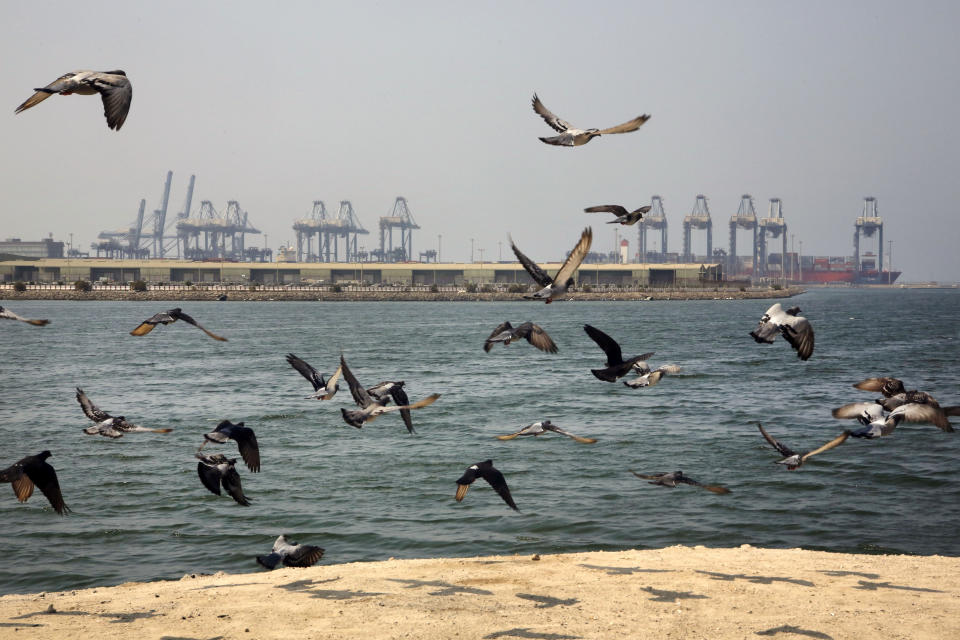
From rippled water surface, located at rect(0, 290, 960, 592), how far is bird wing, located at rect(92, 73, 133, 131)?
331 inches

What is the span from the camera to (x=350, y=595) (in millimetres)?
10711

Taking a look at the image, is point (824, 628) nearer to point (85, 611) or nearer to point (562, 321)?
point (85, 611)

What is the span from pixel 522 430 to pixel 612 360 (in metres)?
1.27

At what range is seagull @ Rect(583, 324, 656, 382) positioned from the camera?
8781 millimetres

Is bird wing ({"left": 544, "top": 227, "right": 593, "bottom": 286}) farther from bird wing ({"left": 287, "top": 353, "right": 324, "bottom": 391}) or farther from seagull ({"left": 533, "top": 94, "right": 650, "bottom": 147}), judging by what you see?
bird wing ({"left": 287, "top": 353, "right": 324, "bottom": 391})

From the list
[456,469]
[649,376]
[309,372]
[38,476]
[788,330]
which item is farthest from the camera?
[456,469]

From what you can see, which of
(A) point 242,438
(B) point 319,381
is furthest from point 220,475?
(B) point 319,381

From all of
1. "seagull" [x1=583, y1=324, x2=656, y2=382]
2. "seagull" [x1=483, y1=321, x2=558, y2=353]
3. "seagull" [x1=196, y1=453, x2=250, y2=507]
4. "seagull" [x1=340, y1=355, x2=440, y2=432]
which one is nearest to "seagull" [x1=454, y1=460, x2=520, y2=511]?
"seagull" [x1=340, y1=355, x2=440, y2=432]

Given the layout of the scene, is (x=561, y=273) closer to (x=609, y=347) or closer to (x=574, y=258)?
(x=574, y=258)

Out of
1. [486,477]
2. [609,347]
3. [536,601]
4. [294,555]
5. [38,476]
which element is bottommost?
[536,601]

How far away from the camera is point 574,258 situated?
322 inches

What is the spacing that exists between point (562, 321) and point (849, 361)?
179 feet

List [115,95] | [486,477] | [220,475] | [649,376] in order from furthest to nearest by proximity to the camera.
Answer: [649,376] → [486,477] → [220,475] → [115,95]

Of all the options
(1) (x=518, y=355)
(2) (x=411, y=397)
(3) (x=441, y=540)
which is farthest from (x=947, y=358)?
(3) (x=441, y=540)
